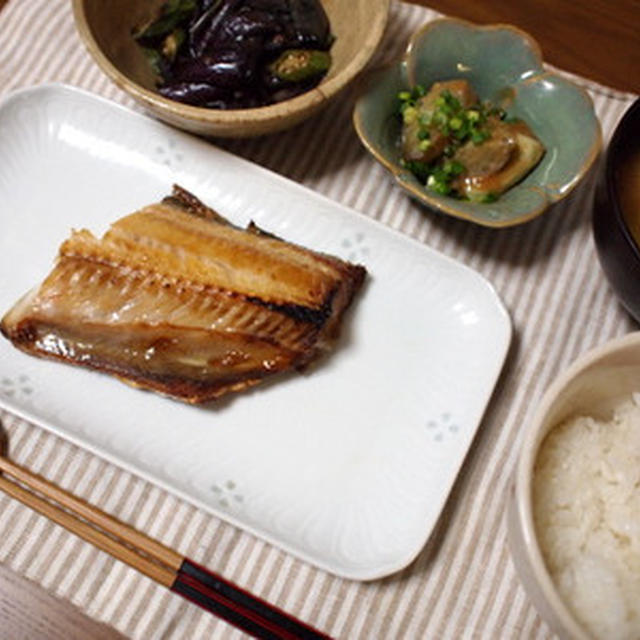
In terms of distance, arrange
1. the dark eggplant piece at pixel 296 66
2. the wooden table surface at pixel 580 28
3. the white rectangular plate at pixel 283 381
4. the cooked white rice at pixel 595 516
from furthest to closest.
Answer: the wooden table surface at pixel 580 28
the dark eggplant piece at pixel 296 66
the white rectangular plate at pixel 283 381
the cooked white rice at pixel 595 516

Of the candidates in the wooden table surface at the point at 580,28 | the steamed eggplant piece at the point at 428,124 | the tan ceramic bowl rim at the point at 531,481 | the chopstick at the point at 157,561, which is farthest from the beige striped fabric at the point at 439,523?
the wooden table surface at the point at 580,28

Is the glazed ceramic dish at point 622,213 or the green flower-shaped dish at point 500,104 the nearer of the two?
the glazed ceramic dish at point 622,213

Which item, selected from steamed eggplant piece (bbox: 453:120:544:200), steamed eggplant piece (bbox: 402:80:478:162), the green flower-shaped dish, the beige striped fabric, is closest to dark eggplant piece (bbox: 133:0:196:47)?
the beige striped fabric

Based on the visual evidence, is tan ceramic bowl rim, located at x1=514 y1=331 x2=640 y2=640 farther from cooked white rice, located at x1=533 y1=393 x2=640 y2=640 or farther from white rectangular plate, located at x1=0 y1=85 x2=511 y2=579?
white rectangular plate, located at x1=0 y1=85 x2=511 y2=579

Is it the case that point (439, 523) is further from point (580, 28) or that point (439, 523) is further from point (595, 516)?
point (580, 28)

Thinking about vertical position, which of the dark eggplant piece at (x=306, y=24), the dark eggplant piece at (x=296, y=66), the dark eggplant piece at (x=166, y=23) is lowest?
the dark eggplant piece at (x=296, y=66)

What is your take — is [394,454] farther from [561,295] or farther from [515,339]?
[561,295]

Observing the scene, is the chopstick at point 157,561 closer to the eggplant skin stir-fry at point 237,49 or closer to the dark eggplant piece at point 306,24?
the eggplant skin stir-fry at point 237,49

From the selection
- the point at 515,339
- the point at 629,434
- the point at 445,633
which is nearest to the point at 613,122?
the point at 515,339
